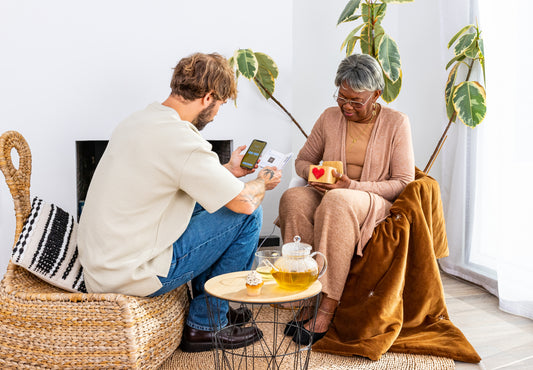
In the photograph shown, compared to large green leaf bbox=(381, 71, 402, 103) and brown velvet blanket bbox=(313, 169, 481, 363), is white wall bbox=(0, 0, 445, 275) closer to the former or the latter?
large green leaf bbox=(381, 71, 402, 103)

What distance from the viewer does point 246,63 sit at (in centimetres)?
253

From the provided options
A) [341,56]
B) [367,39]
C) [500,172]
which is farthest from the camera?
[341,56]

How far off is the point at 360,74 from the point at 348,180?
0.47 meters

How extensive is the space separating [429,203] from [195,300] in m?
1.06

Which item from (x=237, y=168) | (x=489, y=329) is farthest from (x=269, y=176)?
(x=489, y=329)

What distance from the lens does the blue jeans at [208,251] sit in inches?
64.2

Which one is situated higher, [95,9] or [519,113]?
[95,9]


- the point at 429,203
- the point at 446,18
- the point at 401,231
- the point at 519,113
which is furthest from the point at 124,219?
the point at 446,18

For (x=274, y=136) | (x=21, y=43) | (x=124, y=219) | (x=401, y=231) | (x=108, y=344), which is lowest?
(x=108, y=344)

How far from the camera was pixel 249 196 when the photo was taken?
1.60 m

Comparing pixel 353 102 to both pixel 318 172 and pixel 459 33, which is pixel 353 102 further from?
pixel 459 33

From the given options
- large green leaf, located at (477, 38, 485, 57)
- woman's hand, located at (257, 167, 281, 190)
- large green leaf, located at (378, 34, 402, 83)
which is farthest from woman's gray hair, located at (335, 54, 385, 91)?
large green leaf, located at (477, 38, 485, 57)

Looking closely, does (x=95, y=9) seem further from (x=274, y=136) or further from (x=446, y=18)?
(x=446, y=18)

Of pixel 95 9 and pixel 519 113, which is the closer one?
pixel 519 113
